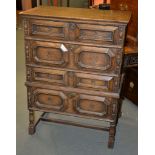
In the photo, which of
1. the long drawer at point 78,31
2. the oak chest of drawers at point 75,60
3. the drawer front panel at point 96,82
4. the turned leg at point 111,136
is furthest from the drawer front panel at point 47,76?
the turned leg at point 111,136

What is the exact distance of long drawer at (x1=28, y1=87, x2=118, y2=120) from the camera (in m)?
1.97

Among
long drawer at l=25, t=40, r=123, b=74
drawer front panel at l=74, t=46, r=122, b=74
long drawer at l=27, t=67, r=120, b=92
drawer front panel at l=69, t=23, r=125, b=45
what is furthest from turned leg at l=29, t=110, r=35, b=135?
drawer front panel at l=69, t=23, r=125, b=45

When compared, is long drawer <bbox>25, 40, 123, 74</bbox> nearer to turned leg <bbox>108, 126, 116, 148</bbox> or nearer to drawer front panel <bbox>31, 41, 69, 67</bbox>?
drawer front panel <bbox>31, 41, 69, 67</bbox>

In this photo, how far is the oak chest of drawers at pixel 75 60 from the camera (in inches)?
70.1

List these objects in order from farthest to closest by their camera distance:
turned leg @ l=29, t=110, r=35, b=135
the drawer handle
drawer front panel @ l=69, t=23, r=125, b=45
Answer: turned leg @ l=29, t=110, r=35, b=135
the drawer handle
drawer front panel @ l=69, t=23, r=125, b=45

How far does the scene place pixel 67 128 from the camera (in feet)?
7.91

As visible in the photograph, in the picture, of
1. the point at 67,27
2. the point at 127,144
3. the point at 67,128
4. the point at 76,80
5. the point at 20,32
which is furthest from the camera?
the point at 20,32

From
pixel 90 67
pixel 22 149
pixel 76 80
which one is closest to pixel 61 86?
pixel 76 80

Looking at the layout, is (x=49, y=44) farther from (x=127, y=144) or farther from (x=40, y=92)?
(x=127, y=144)

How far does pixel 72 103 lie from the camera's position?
6.68 feet

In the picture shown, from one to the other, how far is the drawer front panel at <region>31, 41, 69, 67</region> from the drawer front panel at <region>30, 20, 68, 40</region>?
6 centimetres

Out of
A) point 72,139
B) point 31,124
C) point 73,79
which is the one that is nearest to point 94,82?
point 73,79

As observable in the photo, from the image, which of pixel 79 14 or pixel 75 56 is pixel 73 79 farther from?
pixel 79 14
